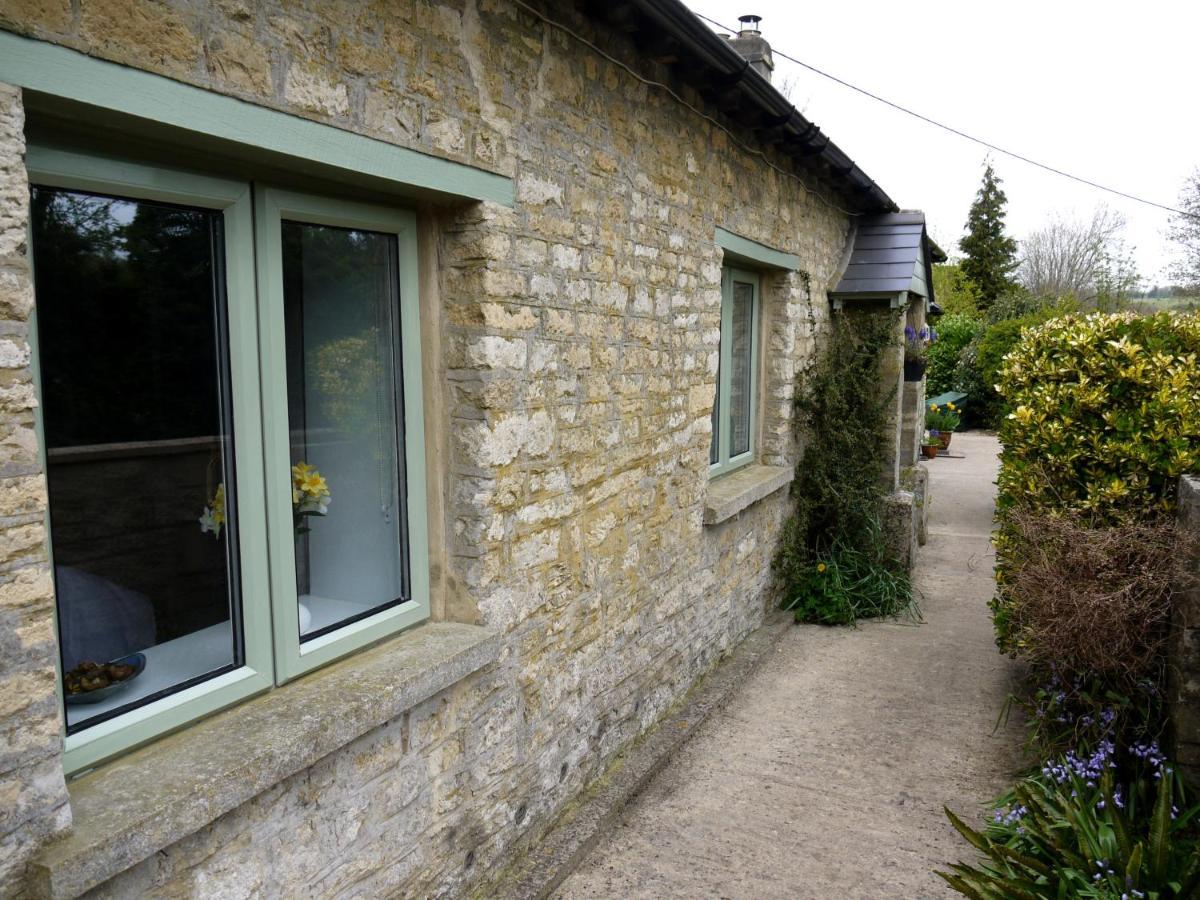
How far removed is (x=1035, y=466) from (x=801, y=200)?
2946 mm

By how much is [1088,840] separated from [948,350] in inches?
784

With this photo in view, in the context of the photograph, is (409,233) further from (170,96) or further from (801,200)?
(801,200)

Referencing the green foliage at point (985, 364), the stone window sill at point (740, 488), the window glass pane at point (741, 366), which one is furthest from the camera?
the green foliage at point (985, 364)

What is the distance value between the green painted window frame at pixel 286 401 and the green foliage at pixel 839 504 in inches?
168

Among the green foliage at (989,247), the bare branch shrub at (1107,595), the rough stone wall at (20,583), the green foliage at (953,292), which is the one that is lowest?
the bare branch shrub at (1107,595)

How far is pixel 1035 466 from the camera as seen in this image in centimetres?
459

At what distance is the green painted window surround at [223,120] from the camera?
1766 mm

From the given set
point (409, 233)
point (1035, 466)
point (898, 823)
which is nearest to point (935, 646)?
point (1035, 466)

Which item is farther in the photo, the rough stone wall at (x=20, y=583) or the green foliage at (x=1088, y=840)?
the green foliage at (x=1088, y=840)

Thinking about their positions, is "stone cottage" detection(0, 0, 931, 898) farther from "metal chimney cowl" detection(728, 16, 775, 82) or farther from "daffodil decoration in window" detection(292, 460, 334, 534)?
"metal chimney cowl" detection(728, 16, 775, 82)

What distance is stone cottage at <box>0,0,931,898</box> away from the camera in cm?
194

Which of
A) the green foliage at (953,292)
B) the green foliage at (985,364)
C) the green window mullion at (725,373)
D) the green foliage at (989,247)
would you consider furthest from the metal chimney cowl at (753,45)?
the green foliage at (989,247)

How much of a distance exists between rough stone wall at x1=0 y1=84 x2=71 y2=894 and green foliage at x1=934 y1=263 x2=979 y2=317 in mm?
25833

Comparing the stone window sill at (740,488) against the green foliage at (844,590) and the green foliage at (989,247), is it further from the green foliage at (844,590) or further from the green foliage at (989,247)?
the green foliage at (989,247)
